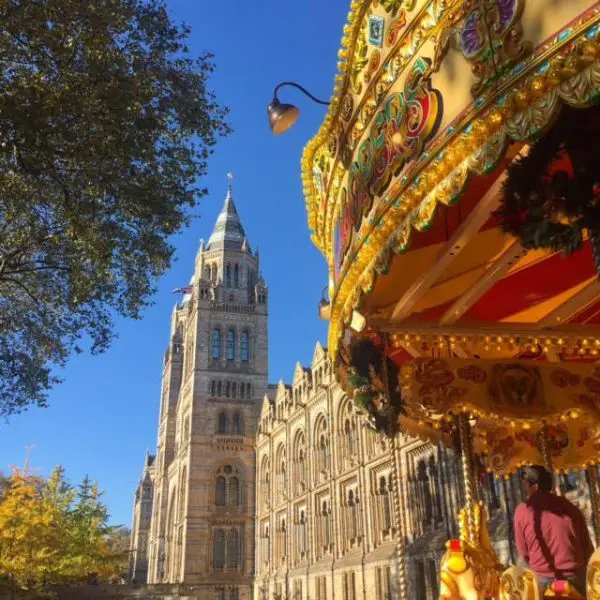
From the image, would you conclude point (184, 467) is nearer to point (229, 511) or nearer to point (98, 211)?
point (229, 511)

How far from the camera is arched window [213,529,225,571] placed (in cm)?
4594

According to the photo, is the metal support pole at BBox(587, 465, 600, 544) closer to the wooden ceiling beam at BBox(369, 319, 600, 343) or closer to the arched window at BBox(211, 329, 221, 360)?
the wooden ceiling beam at BBox(369, 319, 600, 343)

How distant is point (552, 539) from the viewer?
5793 mm

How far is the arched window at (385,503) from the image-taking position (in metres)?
26.7

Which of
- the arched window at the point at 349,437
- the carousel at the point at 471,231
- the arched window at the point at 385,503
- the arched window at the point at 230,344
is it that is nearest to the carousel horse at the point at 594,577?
the carousel at the point at 471,231

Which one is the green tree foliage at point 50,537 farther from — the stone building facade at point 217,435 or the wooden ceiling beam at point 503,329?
the wooden ceiling beam at point 503,329

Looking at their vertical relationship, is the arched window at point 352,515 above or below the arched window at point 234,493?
below

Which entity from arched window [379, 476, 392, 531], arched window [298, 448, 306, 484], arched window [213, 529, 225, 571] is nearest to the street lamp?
arched window [379, 476, 392, 531]

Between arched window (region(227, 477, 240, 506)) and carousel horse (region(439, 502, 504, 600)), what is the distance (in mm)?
43388

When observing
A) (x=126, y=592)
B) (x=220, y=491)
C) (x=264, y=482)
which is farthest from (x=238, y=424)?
(x=126, y=592)

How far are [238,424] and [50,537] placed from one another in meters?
21.0

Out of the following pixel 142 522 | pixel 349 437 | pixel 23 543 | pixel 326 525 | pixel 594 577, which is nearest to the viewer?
pixel 594 577

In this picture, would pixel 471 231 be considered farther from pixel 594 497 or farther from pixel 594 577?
pixel 594 497

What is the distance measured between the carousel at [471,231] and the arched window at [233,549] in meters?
40.1
